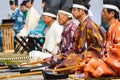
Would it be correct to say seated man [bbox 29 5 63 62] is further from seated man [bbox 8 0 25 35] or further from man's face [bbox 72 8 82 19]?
seated man [bbox 8 0 25 35]

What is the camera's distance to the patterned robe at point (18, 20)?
1529 centimetres

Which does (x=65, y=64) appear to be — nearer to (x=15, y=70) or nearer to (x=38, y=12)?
(x=15, y=70)

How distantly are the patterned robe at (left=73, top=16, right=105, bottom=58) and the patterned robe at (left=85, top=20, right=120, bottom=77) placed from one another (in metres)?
0.51

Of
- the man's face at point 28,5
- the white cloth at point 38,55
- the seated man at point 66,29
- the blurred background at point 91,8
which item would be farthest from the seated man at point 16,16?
the seated man at point 66,29

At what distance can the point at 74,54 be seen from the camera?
8359 millimetres

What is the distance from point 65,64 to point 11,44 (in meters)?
7.96

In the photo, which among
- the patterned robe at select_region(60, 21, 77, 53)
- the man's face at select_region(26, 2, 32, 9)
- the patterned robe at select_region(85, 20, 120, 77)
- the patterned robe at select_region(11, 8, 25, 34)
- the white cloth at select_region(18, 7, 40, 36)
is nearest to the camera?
the patterned robe at select_region(85, 20, 120, 77)

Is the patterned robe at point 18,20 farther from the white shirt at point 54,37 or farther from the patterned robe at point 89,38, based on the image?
the patterned robe at point 89,38

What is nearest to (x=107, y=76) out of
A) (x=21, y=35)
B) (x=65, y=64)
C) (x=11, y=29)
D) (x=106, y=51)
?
(x=106, y=51)

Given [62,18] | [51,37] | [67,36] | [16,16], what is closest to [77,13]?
[67,36]

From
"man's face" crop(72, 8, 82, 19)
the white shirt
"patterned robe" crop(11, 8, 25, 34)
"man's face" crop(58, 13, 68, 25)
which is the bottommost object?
"patterned robe" crop(11, 8, 25, 34)

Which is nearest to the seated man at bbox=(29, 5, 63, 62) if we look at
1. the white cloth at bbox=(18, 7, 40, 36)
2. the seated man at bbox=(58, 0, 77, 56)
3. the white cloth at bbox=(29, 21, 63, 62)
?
the white cloth at bbox=(29, 21, 63, 62)

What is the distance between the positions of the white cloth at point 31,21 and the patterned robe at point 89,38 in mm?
5166

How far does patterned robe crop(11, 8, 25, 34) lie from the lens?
15.3 metres
